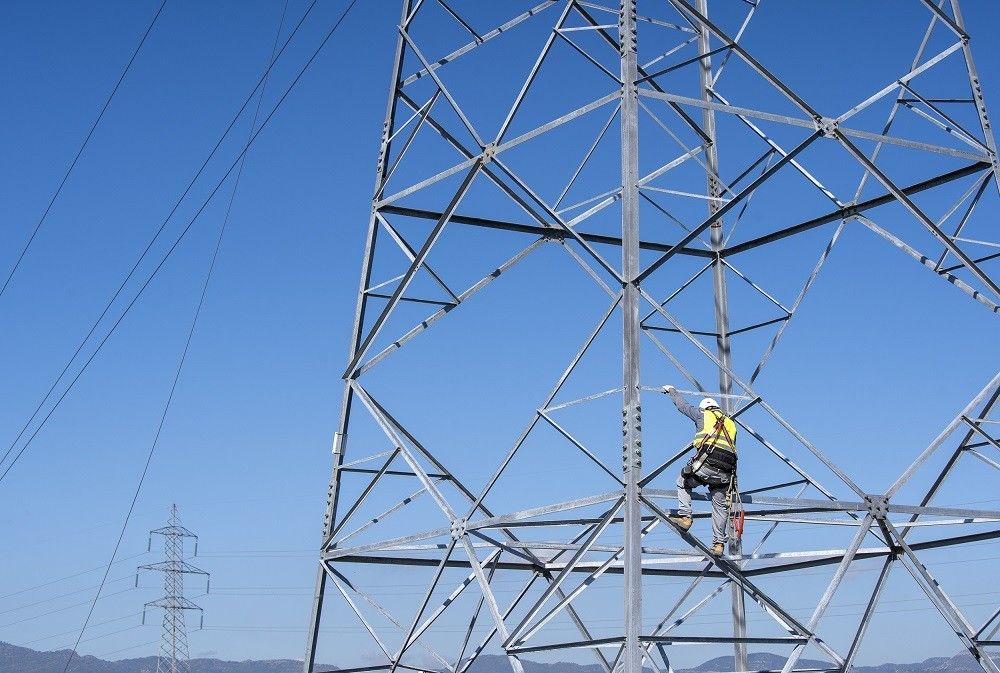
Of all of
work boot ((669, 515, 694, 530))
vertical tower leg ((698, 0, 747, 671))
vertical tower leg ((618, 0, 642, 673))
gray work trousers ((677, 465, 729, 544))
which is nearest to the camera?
vertical tower leg ((618, 0, 642, 673))

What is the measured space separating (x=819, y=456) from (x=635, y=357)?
126 inches

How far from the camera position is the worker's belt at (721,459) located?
14938 millimetres

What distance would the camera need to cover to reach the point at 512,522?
48.2 feet

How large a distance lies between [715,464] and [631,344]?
2.21 meters

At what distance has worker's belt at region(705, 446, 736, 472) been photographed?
49.0ft

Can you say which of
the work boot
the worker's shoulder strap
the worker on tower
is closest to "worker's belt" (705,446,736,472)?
the worker on tower

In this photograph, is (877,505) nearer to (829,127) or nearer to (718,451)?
(718,451)

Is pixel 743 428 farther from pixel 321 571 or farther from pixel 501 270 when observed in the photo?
pixel 321 571

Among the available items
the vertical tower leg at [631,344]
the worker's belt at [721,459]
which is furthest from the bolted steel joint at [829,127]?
the worker's belt at [721,459]

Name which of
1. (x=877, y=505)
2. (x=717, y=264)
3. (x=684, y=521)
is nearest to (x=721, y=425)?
(x=684, y=521)

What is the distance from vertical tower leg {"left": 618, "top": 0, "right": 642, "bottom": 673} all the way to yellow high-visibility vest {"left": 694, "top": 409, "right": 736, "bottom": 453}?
5.87 feet

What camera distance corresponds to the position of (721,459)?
15.0m

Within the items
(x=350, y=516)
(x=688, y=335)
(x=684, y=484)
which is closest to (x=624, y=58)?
(x=688, y=335)

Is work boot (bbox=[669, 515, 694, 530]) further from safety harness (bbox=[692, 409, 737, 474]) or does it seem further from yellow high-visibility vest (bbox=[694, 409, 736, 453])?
yellow high-visibility vest (bbox=[694, 409, 736, 453])
